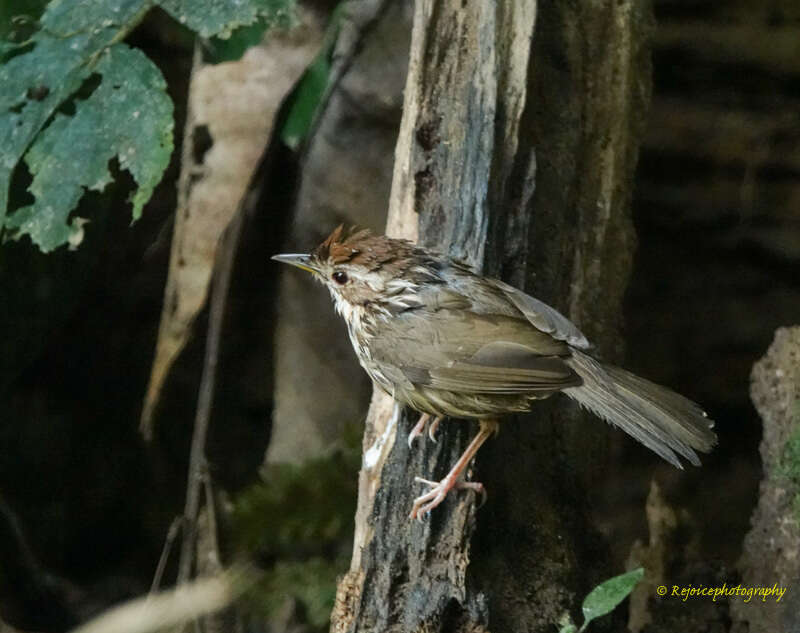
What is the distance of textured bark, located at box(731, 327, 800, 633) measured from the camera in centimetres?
301

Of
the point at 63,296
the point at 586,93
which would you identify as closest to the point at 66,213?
the point at 63,296

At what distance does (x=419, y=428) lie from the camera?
9.64ft

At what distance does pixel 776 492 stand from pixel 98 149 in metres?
2.45

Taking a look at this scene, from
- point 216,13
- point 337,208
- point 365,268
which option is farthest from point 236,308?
point 365,268

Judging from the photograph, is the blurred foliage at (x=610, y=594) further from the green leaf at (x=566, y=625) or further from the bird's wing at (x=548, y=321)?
the bird's wing at (x=548, y=321)

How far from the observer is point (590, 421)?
3357 mm

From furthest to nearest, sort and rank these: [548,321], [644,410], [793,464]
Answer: [793,464]
[548,321]
[644,410]

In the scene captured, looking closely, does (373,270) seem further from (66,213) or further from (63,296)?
(63,296)

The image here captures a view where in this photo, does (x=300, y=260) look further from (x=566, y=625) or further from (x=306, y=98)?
(x=566, y=625)

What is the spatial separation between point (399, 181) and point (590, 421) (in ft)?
3.37

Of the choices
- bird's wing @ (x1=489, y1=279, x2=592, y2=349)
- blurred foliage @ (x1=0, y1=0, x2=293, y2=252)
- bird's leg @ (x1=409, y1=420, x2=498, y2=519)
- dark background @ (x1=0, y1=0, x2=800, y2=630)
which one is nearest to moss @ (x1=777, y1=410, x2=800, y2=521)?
bird's wing @ (x1=489, y1=279, x2=592, y2=349)

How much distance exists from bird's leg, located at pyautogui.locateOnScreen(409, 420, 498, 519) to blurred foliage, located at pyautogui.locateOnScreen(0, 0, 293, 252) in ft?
4.41

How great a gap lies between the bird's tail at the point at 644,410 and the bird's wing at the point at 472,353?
0.08 m

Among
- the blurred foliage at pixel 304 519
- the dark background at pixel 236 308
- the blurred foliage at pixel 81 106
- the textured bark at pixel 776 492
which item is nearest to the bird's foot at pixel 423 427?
the textured bark at pixel 776 492
